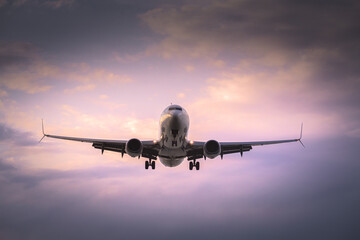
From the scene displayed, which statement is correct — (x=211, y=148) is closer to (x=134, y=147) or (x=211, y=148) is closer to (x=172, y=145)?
(x=172, y=145)

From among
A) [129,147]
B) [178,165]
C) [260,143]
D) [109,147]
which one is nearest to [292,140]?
[260,143]

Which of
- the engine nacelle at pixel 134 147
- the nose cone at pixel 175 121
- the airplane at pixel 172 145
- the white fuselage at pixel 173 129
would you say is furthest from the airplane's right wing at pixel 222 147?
the engine nacelle at pixel 134 147

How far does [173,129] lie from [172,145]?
2.20 m

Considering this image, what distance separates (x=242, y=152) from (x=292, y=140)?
15.9 feet

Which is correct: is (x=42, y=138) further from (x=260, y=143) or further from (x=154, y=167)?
(x=260, y=143)

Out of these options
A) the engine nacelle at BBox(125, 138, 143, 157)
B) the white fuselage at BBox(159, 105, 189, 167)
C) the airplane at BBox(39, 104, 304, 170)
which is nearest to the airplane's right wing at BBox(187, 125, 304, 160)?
the airplane at BBox(39, 104, 304, 170)

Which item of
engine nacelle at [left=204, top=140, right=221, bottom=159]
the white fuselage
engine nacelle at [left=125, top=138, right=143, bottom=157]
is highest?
the white fuselage

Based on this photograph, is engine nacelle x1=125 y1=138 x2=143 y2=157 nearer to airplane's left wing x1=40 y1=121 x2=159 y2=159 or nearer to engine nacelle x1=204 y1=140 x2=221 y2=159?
airplane's left wing x1=40 y1=121 x2=159 y2=159

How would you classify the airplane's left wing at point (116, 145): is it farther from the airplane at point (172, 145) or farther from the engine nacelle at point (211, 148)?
the engine nacelle at point (211, 148)

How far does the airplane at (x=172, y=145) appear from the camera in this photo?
22.5m

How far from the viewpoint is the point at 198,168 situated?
31188 mm

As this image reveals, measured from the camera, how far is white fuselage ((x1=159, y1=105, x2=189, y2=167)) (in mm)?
22188

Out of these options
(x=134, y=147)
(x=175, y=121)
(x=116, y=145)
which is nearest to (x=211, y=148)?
(x=175, y=121)

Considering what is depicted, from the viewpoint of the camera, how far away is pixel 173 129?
73.6 ft
